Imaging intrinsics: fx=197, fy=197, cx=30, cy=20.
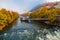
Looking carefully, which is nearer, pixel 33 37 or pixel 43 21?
pixel 33 37

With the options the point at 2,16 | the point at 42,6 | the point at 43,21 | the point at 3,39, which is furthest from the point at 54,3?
the point at 3,39

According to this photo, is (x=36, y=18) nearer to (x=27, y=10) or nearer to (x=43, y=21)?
(x=43, y=21)

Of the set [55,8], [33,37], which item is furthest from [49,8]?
[33,37]

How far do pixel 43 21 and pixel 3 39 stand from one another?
2.28 m

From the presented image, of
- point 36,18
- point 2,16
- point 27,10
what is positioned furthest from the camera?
point 36,18

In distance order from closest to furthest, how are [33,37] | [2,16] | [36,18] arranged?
[33,37] < [2,16] < [36,18]

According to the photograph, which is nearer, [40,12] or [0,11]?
[0,11]

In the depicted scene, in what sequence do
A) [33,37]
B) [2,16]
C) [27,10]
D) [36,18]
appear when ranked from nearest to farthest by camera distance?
[33,37], [27,10], [2,16], [36,18]

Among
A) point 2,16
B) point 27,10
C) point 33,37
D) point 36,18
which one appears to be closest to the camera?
point 33,37

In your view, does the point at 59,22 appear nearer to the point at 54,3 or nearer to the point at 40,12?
the point at 54,3

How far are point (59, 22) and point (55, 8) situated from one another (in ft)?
1.87

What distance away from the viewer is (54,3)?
19.1 feet

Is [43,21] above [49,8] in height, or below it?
below

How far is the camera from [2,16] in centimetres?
610
